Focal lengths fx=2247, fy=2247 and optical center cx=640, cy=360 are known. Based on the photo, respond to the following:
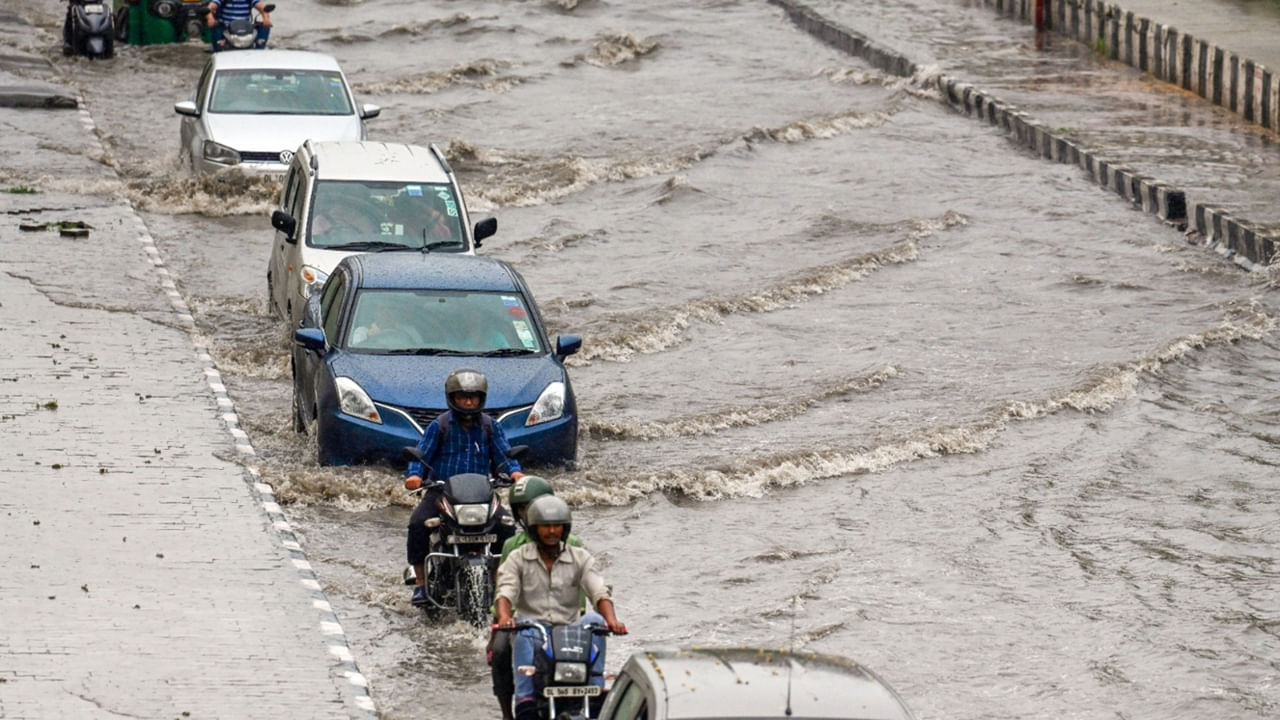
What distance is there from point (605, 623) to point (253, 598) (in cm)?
303

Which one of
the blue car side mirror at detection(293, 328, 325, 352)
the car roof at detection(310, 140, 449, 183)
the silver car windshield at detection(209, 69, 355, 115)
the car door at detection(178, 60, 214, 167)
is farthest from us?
the silver car windshield at detection(209, 69, 355, 115)

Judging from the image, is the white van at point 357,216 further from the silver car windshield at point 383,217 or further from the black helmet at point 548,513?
the black helmet at point 548,513

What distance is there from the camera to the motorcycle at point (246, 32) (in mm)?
30913

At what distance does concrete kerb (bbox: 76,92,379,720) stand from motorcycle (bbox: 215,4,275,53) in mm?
10905

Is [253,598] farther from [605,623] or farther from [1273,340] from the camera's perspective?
[1273,340]

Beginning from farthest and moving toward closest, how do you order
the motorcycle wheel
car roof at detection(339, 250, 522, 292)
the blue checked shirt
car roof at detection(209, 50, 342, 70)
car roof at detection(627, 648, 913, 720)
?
car roof at detection(209, 50, 342, 70)
car roof at detection(339, 250, 522, 292)
the blue checked shirt
the motorcycle wheel
car roof at detection(627, 648, 913, 720)

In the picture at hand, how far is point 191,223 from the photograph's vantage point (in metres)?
23.2

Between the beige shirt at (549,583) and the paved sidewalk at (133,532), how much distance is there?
1.19 metres

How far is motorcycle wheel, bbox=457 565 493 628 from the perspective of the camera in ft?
36.6

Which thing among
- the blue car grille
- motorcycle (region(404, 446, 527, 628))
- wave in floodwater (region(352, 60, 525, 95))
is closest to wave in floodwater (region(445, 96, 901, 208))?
wave in floodwater (region(352, 60, 525, 95))

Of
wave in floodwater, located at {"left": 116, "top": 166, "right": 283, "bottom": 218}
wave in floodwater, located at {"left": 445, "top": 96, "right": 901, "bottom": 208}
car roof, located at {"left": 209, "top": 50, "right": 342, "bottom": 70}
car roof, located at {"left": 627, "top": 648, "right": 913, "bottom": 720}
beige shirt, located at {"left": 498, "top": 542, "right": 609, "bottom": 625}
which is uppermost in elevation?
car roof, located at {"left": 627, "top": 648, "right": 913, "bottom": 720}

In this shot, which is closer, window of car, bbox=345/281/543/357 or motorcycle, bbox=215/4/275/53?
window of car, bbox=345/281/543/357

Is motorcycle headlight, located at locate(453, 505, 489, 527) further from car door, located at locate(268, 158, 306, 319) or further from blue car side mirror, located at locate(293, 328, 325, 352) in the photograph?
car door, located at locate(268, 158, 306, 319)

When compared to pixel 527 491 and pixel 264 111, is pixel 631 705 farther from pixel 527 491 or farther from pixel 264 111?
pixel 264 111
